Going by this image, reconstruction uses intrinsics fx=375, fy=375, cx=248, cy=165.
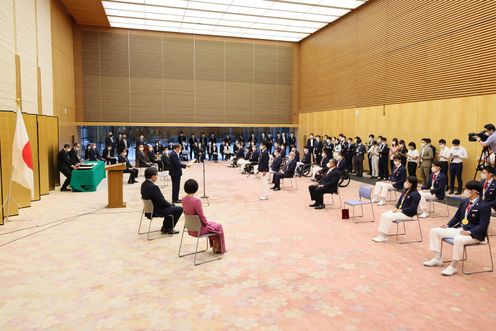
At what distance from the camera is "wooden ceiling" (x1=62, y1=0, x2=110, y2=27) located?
52.9ft

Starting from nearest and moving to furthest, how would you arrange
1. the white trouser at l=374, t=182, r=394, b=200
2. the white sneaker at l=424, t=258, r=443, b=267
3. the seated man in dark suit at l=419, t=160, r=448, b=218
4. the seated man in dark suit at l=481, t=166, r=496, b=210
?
the white sneaker at l=424, t=258, r=443, b=267, the seated man in dark suit at l=481, t=166, r=496, b=210, the seated man in dark suit at l=419, t=160, r=448, b=218, the white trouser at l=374, t=182, r=394, b=200

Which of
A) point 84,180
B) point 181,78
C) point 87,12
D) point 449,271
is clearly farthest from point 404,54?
point 87,12

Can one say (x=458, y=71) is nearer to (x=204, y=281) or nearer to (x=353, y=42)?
(x=353, y=42)

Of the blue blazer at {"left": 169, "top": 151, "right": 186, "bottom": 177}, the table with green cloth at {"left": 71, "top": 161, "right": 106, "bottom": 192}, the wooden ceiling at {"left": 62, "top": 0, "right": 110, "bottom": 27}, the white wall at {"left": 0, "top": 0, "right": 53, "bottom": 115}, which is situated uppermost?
the wooden ceiling at {"left": 62, "top": 0, "right": 110, "bottom": 27}

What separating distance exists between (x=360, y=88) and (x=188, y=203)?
13601mm

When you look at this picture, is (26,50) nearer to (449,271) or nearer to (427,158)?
(449,271)

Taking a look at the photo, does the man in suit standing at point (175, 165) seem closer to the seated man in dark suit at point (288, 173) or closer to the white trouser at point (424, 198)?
the seated man in dark suit at point (288, 173)

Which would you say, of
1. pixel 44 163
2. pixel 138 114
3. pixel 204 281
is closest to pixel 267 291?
pixel 204 281

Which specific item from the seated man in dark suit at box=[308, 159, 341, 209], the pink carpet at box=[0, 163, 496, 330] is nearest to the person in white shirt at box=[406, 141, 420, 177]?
the seated man in dark suit at box=[308, 159, 341, 209]

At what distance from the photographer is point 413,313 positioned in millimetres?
3979

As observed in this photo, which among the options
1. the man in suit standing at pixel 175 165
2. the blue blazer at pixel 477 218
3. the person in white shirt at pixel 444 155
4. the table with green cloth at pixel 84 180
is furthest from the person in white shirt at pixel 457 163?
the table with green cloth at pixel 84 180

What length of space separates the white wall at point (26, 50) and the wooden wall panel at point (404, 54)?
1288 cm

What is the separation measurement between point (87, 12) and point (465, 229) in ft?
59.1

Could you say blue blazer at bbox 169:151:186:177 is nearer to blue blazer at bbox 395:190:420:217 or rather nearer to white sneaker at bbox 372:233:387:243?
white sneaker at bbox 372:233:387:243
